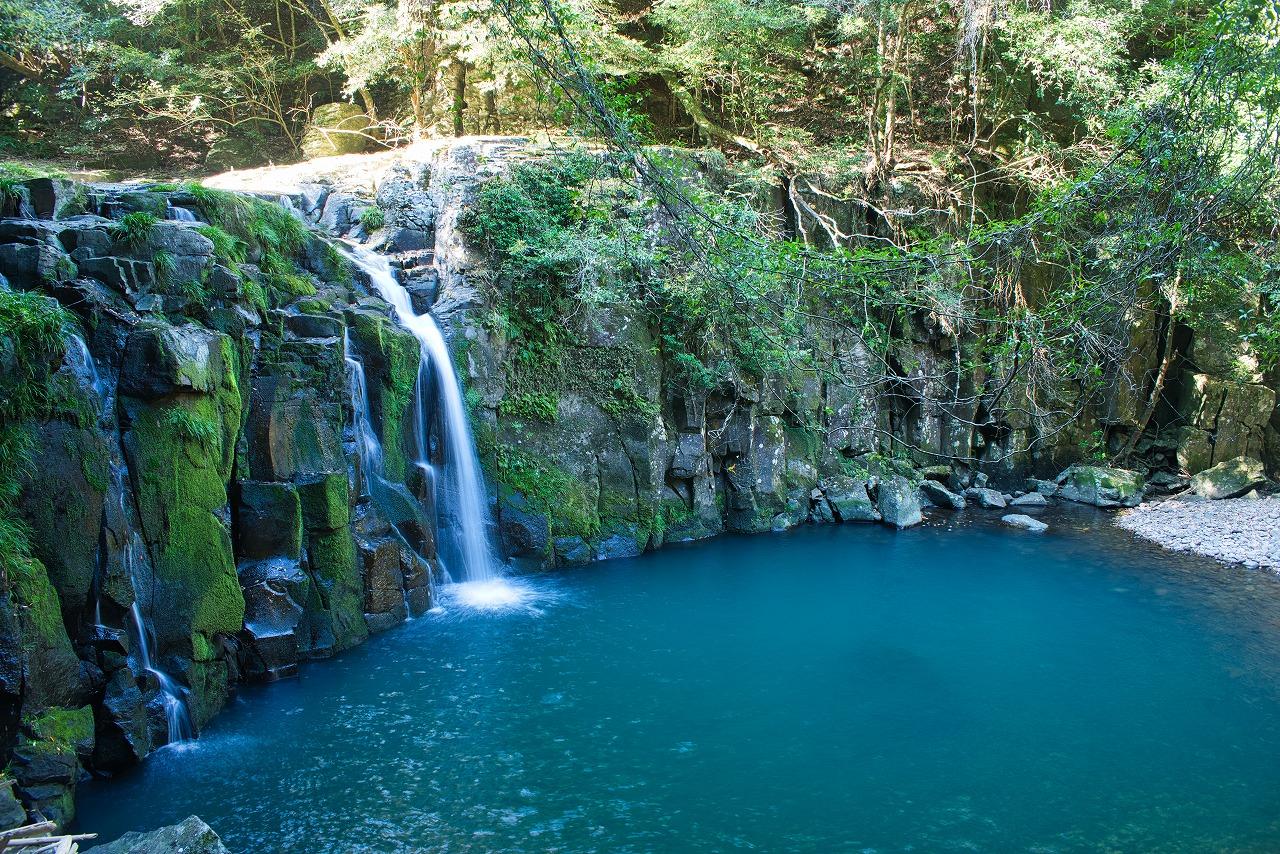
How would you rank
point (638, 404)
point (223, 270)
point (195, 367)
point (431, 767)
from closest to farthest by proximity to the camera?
point (431, 767) → point (195, 367) → point (223, 270) → point (638, 404)

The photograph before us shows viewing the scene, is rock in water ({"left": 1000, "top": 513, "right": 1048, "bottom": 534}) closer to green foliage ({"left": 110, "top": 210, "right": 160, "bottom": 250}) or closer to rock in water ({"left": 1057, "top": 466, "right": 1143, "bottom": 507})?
rock in water ({"left": 1057, "top": 466, "right": 1143, "bottom": 507})

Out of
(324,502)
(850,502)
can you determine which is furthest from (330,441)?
(850,502)

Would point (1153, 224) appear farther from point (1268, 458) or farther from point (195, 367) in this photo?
point (1268, 458)

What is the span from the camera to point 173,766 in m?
7.75

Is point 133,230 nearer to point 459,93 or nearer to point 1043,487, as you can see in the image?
point 459,93

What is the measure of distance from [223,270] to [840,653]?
9.31 m

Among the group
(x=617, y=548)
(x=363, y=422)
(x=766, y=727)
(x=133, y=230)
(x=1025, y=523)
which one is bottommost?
(x=766, y=727)

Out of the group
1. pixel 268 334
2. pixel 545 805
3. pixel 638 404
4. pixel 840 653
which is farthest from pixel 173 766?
pixel 638 404

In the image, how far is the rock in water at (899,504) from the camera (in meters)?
17.2

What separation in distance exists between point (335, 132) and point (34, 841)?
19621mm

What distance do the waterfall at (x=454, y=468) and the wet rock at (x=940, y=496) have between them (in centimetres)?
1072

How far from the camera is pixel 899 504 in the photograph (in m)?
17.2

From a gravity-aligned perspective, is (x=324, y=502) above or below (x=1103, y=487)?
above

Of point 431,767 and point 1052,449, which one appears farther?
point 1052,449
